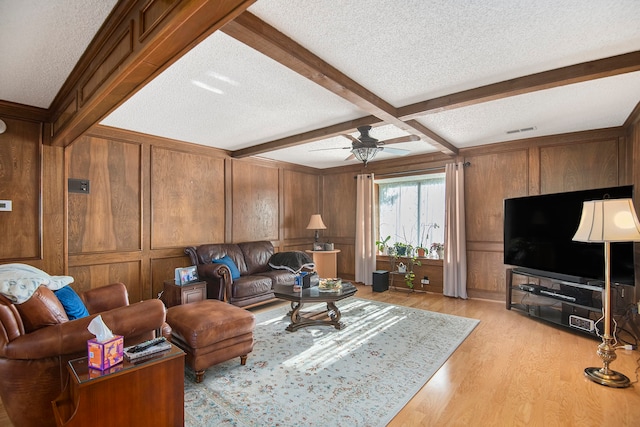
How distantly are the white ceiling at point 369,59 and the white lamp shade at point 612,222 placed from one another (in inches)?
42.2

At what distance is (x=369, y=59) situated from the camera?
2.30 meters

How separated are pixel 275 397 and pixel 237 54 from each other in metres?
2.53

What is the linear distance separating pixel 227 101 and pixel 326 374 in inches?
107

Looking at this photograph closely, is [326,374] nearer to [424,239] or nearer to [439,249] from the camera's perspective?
[439,249]

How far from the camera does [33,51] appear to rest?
7.19 ft

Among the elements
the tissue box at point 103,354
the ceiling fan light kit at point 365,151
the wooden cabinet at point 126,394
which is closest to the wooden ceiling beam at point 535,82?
the ceiling fan light kit at point 365,151

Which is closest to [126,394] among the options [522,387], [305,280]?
[305,280]

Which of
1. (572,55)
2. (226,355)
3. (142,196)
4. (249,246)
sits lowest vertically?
(226,355)

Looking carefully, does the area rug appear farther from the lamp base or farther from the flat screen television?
the flat screen television

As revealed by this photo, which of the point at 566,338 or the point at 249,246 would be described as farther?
the point at 249,246

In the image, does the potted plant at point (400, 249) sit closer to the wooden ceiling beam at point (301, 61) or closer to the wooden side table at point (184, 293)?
the wooden ceiling beam at point (301, 61)

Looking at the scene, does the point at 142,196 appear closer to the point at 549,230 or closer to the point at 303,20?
the point at 303,20

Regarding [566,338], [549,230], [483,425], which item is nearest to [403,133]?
[549,230]

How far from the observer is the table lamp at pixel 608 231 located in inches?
97.0
